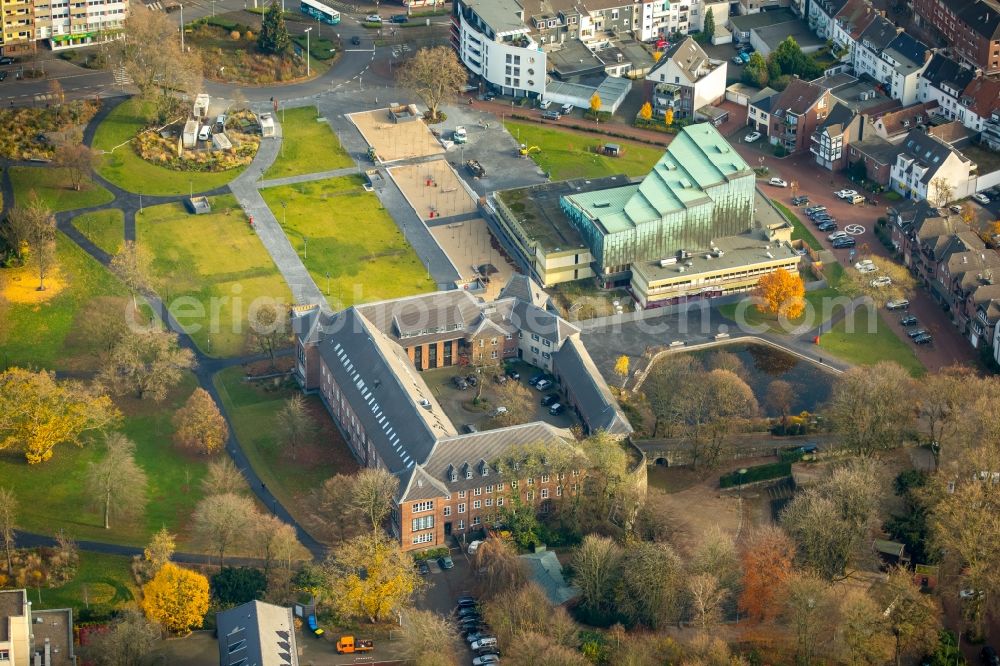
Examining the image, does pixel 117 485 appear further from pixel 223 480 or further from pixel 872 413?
pixel 872 413

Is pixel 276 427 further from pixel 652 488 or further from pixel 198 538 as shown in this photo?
pixel 652 488

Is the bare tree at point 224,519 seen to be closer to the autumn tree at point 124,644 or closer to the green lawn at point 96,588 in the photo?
the green lawn at point 96,588

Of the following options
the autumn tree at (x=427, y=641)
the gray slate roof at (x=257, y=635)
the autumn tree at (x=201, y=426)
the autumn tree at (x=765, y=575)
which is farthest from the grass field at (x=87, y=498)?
the autumn tree at (x=765, y=575)

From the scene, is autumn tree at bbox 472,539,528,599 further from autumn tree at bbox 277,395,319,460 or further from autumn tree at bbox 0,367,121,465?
autumn tree at bbox 0,367,121,465

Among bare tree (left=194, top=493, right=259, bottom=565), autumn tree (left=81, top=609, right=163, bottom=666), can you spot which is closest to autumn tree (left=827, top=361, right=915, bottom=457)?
bare tree (left=194, top=493, right=259, bottom=565)

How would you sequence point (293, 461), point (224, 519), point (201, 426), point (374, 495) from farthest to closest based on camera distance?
point (293, 461) < point (201, 426) < point (374, 495) < point (224, 519)

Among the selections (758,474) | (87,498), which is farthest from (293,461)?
(758,474)
